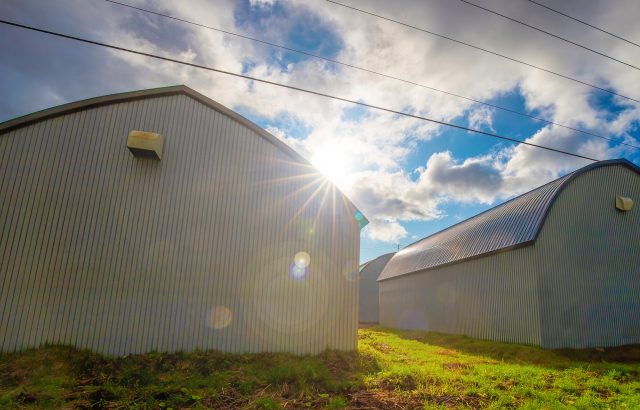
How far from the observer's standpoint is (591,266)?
54.6ft

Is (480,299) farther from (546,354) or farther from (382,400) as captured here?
(382,400)

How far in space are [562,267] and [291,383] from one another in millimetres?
13604

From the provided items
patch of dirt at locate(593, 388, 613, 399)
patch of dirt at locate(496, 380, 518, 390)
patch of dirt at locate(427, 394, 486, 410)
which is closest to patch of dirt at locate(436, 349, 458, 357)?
patch of dirt at locate(496, 380, 518, 390)

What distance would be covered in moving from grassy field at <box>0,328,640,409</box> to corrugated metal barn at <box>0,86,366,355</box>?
943 mm

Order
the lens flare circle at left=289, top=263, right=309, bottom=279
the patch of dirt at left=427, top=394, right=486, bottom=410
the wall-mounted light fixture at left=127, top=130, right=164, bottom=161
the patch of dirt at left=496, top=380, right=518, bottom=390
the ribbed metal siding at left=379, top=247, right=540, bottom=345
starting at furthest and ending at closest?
the ribbed metal siding at left=379, top=247, right=540, bottom=345
the lens flare circle at left=289, top=263, right=309, bottom=279
the wall-mounted light fixture at left=127, top=130, right=164, bottom=161
the patch of dirt at left=496, top=380, right=518, bottom=390
the patch of dirt at left=427, top=394, right=486, bottom=410

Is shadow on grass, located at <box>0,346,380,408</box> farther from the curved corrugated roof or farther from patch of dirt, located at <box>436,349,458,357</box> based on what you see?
the curved corrugated roof

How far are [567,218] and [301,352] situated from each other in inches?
544

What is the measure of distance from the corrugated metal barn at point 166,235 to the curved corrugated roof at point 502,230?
8825 millimetres

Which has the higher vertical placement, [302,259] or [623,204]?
[623,204]

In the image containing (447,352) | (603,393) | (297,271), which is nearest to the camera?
(603,393)

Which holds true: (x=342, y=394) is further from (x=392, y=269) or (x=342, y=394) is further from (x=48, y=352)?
(x=392, y=269)

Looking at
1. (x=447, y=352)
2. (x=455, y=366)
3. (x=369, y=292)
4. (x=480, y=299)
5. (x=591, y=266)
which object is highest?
(x=591, y=266)

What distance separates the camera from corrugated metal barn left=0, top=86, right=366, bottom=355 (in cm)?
1089

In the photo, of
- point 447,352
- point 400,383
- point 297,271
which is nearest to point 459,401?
point 400,383
